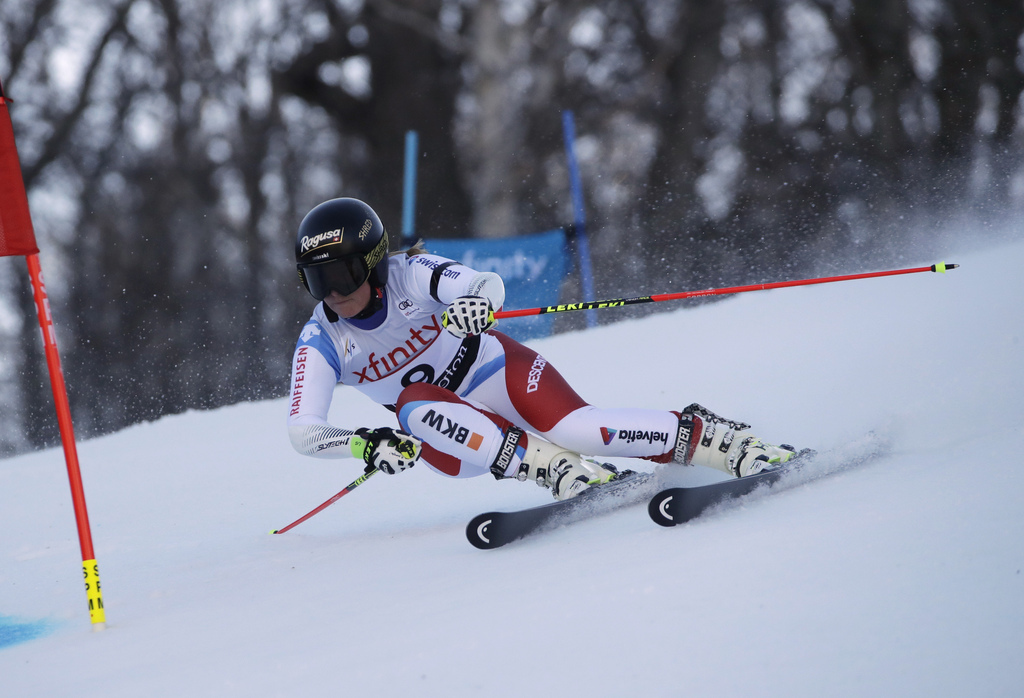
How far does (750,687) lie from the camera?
1509 mm

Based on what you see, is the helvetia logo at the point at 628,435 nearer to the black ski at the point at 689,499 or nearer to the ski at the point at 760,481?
the ski at the point at 760,481

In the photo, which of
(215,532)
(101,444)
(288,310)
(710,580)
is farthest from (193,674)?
(288,310)

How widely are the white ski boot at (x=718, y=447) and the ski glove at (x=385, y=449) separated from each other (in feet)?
2.84

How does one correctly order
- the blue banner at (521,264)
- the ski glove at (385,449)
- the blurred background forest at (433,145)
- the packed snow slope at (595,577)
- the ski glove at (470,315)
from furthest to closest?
1. the blurred background forest at (433,145)
2. the blue banner at (521,264)
3. the ski glove at (470,315)
4. the ski glove at (385,449)
5. the packed snow slope at (595,577)

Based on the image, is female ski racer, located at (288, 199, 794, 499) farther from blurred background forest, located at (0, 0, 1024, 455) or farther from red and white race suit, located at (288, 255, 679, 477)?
blurred background forest, located at (0, 0, 1024, 455)

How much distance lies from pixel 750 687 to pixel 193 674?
3.65 ft

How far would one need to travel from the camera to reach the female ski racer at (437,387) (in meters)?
2.91

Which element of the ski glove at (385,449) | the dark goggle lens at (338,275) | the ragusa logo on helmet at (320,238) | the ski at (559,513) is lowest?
the ski at (559,513)

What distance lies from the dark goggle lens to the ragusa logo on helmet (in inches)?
2.3

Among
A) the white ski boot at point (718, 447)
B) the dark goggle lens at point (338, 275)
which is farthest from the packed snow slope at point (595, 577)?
the dark goggle lens at point (338, 275)

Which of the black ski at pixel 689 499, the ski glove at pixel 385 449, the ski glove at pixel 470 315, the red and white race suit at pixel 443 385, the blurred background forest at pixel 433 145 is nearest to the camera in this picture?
the black ski at pixel 689 499

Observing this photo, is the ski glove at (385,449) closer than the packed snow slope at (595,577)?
No

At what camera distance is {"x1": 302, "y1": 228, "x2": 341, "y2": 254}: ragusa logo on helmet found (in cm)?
292

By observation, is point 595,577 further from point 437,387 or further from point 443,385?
point 443,385
